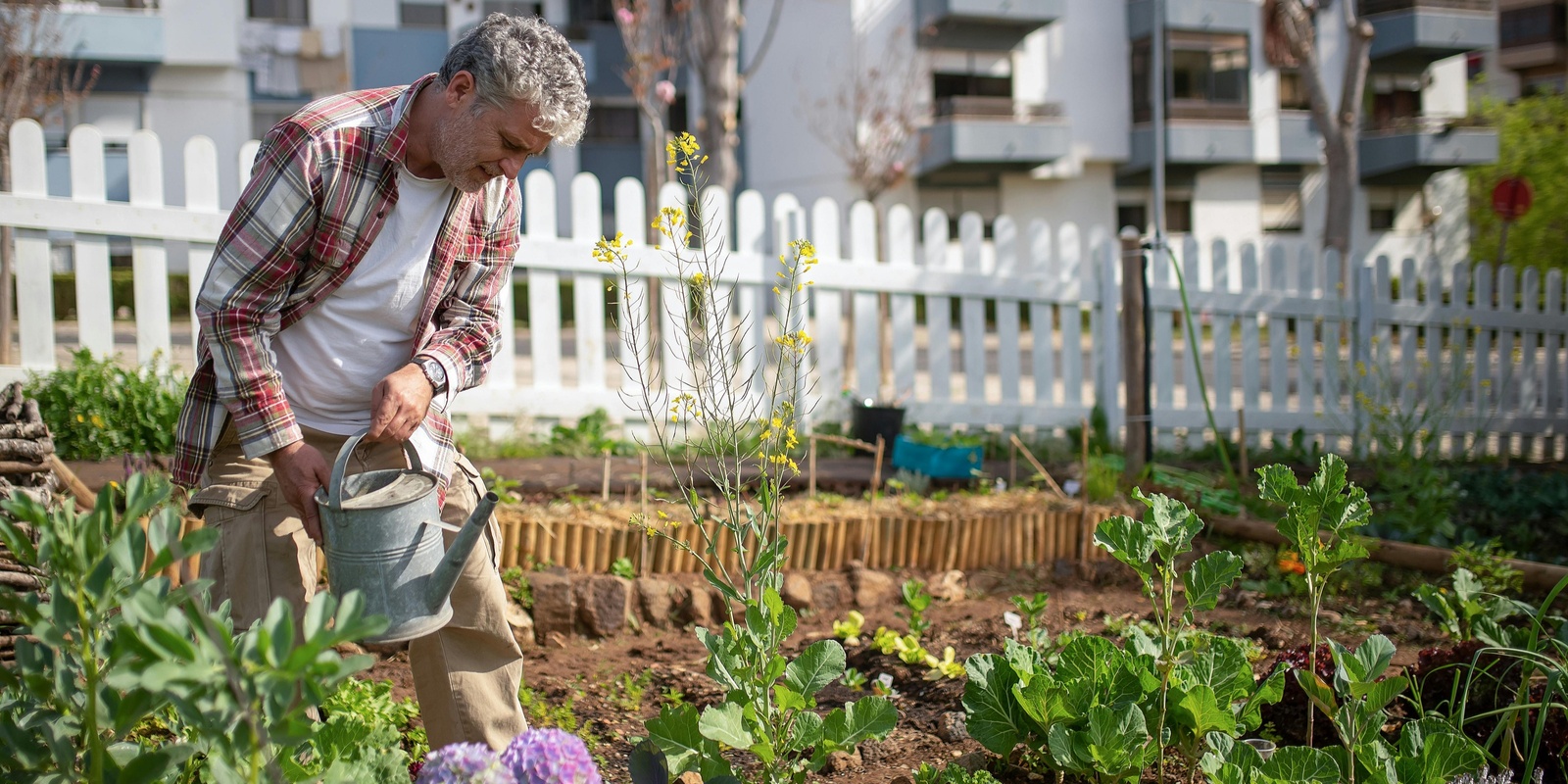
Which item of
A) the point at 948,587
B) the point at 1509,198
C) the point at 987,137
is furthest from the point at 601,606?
the point at 987,137

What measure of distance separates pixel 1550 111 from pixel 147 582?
81.8 feet

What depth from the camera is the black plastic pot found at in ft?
17.3

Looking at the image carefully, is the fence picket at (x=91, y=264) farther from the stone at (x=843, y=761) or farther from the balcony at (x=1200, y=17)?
the balcony at (x=1200, y=17)

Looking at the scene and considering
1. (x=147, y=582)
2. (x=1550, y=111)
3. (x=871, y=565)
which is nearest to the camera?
(x=147, y=582)

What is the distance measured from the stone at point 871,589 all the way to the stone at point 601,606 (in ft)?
2.48

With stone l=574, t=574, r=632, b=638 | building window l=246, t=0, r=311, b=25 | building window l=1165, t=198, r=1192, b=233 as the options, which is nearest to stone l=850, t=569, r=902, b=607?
stone l=574, t=574, r=632, b=638

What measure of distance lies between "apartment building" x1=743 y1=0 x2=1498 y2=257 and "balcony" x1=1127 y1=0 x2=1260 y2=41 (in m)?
Result: 0.04

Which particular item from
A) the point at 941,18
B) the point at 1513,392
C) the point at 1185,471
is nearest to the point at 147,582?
the point at 1185,471

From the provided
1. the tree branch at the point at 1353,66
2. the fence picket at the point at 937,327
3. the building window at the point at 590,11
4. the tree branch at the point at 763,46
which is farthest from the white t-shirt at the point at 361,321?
the building window at the point at 590,11

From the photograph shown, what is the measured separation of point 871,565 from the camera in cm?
389

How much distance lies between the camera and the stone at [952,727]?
7.92 feet

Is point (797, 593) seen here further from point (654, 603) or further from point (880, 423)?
point (880, 423)

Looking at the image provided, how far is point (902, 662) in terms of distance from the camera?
2.98 metres

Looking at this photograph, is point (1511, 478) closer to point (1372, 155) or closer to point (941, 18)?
point (941, 18)
